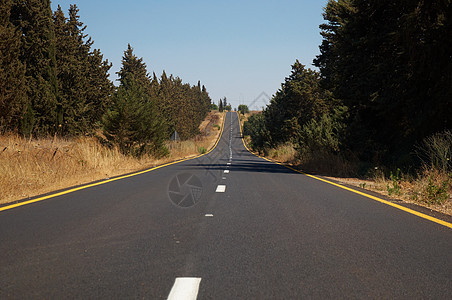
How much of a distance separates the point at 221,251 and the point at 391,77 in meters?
12.1

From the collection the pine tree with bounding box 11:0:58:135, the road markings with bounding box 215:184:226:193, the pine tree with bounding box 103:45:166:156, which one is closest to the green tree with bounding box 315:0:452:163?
the road markings with bounding box 215:184:226:193

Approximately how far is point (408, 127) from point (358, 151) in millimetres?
3030

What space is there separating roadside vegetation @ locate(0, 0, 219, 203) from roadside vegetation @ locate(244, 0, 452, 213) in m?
9.15

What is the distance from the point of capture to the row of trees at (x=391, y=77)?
12.1 m

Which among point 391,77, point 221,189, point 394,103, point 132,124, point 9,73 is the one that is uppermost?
point 9,73

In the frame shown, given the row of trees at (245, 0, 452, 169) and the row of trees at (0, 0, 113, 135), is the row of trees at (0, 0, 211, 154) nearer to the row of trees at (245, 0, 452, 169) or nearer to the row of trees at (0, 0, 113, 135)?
the row of trees at (0, 0, 113, 135)

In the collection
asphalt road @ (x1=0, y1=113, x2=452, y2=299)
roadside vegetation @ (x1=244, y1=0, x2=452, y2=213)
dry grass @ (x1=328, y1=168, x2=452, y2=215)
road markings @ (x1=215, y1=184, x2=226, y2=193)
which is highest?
roadside vegetation @ (x1=244, y1=0, x2=452, y2=213)

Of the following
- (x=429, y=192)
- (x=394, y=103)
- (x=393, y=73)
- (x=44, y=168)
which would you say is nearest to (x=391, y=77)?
(x=393, y=73)

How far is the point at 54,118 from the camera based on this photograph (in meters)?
30.3

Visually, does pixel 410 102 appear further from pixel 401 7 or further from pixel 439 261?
pixel 439 261

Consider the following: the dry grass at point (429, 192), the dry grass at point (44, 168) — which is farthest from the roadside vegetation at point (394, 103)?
the dry grass at point (44, 168)

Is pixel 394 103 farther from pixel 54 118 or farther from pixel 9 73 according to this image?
pixel 54 118

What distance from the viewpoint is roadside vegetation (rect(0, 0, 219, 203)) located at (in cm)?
1195

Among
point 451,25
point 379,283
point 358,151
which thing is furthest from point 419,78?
point 379,283
